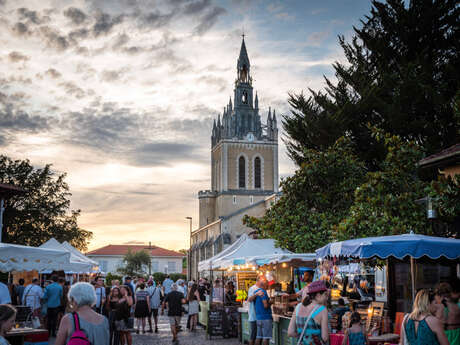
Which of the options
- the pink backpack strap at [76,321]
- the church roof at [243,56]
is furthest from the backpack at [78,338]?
the church roof at [243,56]

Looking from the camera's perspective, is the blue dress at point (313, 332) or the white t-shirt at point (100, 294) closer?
the blue dress at point (313, 332)

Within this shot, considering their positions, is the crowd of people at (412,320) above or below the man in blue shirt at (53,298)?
above

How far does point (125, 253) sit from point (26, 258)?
314ft

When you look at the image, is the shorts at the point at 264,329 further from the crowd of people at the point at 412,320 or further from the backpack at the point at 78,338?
the backpack at the point at 78,338

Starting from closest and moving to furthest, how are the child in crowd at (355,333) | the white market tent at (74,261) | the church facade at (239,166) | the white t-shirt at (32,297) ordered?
1. the child in crowd at (355,333)
2. the white t-shirt at (32,297)
3. the white market tent at (74,261)
4. the church facade at (239,166)

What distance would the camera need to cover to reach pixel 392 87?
21250 millimetres

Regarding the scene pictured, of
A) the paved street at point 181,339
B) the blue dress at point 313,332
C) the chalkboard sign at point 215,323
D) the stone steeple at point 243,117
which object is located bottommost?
the paved street at point 181,339

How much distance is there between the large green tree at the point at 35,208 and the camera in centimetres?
3612

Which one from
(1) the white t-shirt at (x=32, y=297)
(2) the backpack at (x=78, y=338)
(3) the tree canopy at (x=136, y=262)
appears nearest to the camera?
(2) the backpack at (x=78, y=338)

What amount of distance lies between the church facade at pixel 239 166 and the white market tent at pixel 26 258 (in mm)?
59966

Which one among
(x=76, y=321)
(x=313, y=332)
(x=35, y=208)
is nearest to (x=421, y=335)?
(x=313, y=332)

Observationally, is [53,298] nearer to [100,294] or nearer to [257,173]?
[100,294]

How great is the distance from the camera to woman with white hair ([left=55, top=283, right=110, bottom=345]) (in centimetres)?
467

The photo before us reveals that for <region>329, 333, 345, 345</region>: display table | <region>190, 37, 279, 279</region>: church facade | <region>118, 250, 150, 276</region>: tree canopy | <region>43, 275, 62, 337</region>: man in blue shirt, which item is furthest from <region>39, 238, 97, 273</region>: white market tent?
<region>118, 250, 150, 276</region>: tree canopy
